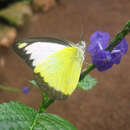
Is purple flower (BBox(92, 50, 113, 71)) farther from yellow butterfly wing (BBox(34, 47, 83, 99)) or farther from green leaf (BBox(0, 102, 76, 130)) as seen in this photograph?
green leaf (BBox(0, 102, 76, 130))

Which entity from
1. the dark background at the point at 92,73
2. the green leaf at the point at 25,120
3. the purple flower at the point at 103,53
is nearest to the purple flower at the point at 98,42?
the purple flower at the point at 103,53

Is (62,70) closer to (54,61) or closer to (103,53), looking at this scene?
(54,61)

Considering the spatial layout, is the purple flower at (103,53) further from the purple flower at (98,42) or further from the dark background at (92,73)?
the dark background at (92,73)

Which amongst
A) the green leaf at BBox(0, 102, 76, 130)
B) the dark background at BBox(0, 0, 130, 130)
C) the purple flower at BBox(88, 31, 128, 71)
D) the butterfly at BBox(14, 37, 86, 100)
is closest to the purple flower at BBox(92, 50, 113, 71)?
the purple flower at BBox(88, 31, 128, 71)

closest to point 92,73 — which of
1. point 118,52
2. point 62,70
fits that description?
point 62,70

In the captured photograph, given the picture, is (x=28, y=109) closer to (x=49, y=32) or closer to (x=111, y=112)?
(x=111, y=112)

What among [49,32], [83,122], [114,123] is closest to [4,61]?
[49,32]
